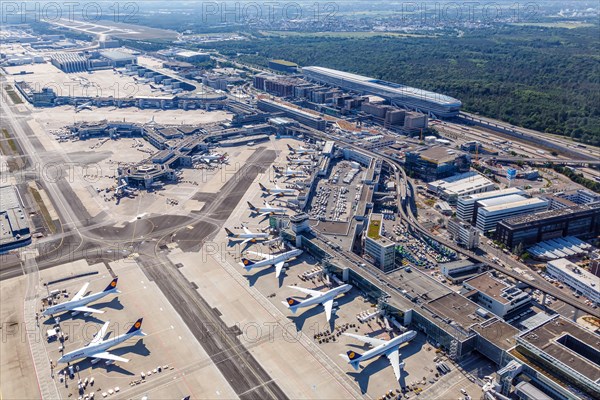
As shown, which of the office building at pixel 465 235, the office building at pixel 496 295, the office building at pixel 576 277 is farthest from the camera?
the office building at pixel 465 235

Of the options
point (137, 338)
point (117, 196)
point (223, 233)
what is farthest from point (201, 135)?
point (137, 338)

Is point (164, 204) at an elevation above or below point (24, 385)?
above

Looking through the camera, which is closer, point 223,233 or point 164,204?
point 223,233

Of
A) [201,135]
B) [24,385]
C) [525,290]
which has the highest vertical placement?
[201,135]

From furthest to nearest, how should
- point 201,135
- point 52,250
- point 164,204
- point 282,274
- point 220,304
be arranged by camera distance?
point 201,135 < point 164,204 < point 52,250 < point 282,274 < point 220,304

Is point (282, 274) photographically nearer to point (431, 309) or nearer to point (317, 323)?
point (317, 323)

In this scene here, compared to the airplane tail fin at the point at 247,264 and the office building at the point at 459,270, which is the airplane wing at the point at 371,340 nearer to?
the office building at the point at 459,270

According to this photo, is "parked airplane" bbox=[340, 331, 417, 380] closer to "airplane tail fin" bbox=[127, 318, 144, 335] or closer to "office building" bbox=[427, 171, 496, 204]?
"airplane tail fin" bbox=[127, 318, 144, 335]

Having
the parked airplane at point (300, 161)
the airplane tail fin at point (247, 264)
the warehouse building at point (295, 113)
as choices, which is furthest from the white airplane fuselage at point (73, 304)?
the warehouse building at point (295, 113)
